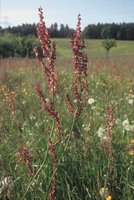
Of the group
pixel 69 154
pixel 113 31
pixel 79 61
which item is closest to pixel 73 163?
pixel 69 154

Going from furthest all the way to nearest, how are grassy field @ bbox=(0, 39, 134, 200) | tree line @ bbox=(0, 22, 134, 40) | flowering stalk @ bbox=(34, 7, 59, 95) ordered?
tree line @ bbox=(0, 22, 134, 40)
grassy field @ bbox=(0, 39, 134, 200)
flowering stalk @ bbox=(34, 7, 59, 95)

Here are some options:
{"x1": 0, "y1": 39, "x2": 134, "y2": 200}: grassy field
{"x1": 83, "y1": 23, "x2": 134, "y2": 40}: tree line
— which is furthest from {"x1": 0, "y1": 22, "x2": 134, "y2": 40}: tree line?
{"x1": 0, "y1": 39, "x2": 134, "y2": 200}: grassy field

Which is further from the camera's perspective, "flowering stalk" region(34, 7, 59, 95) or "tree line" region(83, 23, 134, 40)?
"tree line" region(83, 23, 134, 40)

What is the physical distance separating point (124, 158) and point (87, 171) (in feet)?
1.12

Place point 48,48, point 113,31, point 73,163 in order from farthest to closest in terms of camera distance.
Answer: point 113,31 → point 73,163 → point 48,48

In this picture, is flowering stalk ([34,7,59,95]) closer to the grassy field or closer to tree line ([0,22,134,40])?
the grassy field

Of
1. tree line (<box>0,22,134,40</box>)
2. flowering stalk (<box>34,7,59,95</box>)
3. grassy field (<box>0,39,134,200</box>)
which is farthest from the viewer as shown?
tree line (<box>0,22,134,40</box>)

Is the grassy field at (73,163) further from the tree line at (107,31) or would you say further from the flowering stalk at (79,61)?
the tree line at (107,31)

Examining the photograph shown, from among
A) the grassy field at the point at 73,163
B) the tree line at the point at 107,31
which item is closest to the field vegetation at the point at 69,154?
the grassy field at the point at 73,163

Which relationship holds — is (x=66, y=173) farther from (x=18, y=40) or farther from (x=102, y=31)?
(x=102, y=31)

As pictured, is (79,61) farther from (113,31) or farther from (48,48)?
(113,31)

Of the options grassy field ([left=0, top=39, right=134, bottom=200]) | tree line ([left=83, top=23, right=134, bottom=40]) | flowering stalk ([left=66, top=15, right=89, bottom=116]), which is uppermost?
flowering stalk ([left=66, top=15, right=89, bottom=116])

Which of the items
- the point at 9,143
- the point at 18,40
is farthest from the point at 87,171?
the point at 18,40

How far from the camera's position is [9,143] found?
12.0ft
